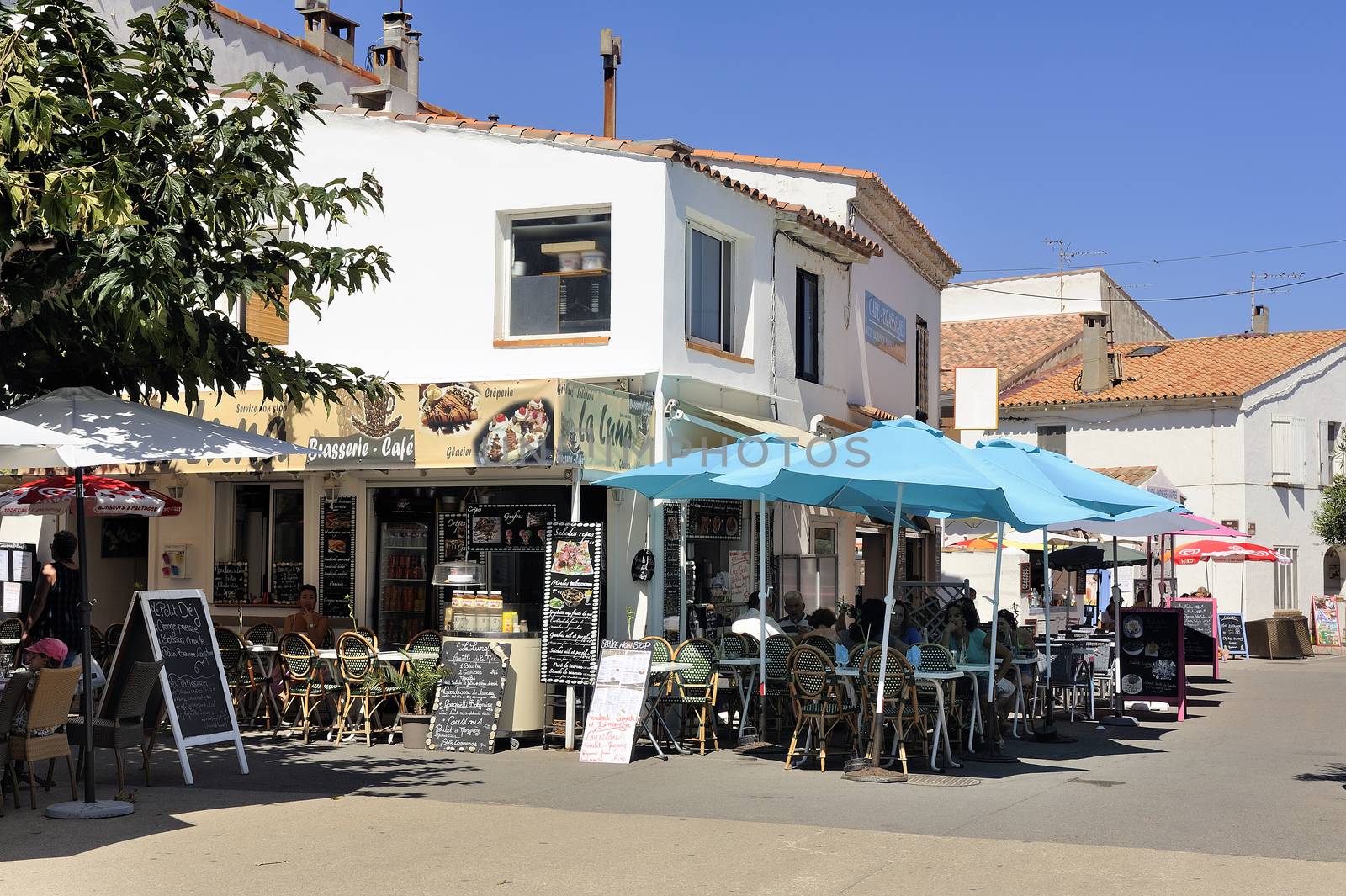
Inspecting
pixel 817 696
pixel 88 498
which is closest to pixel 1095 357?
pixel 817 696

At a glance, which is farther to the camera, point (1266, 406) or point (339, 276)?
point (1266, 406)

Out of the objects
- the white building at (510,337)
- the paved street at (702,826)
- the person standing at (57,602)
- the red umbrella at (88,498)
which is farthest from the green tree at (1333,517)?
the person standing at (57,602)

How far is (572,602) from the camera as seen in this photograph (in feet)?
43.5

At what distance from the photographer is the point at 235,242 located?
10.4m

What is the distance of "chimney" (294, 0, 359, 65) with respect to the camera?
22734mm

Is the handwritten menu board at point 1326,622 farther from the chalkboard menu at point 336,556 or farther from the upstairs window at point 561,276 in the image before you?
the chalkboard menu at point 336,556

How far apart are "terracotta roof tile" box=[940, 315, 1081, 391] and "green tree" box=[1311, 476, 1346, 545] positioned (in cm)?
838

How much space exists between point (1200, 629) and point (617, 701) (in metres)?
14.9

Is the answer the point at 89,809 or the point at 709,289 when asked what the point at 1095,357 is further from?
the point at 89,809

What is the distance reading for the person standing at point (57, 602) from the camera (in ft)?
37.3

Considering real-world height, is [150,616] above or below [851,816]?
above

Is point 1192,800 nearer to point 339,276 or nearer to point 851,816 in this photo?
point 851,816

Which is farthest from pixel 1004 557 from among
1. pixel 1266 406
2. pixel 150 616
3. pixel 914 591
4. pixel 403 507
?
pixel 150 616

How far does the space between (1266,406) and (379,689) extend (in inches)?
1139
